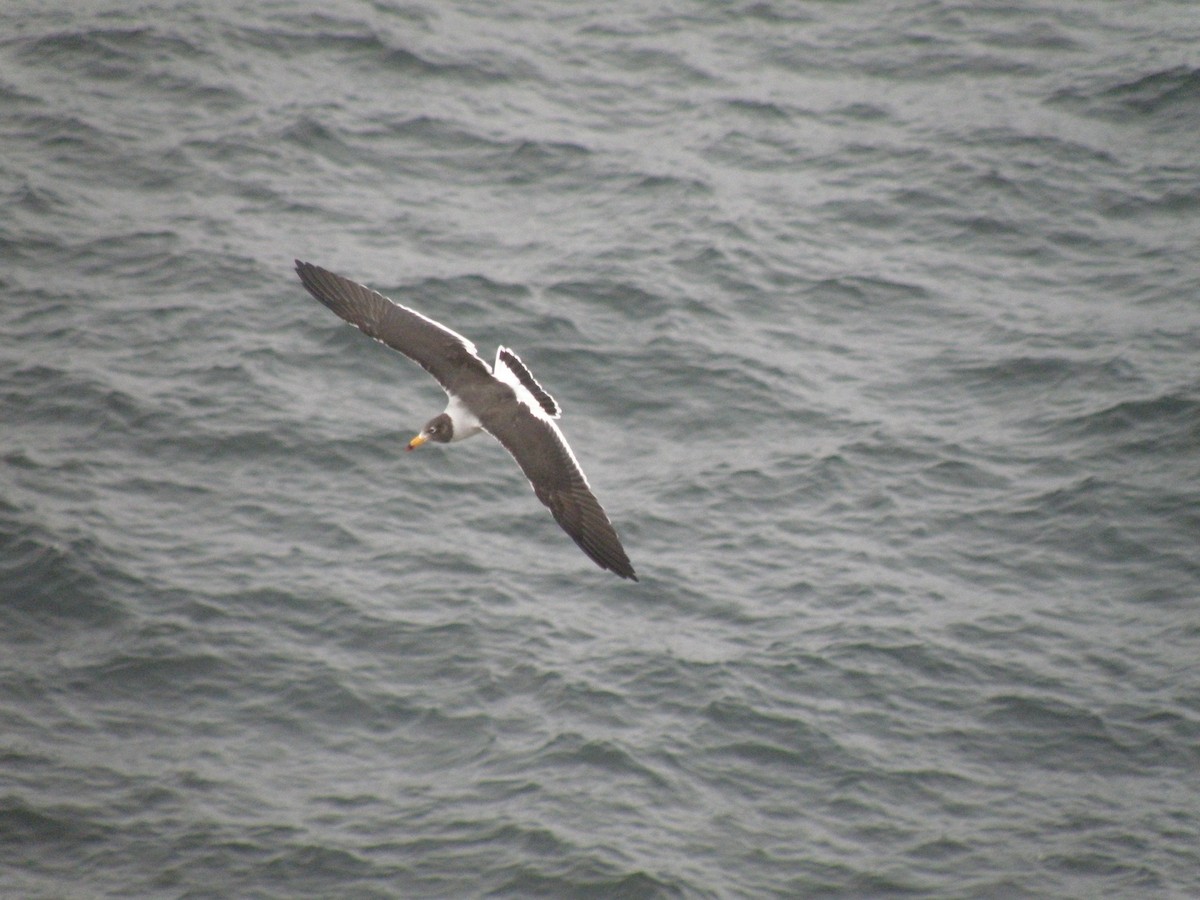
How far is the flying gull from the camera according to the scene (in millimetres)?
12656

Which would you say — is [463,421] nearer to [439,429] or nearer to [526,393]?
[439,429]

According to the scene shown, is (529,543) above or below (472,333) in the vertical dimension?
below

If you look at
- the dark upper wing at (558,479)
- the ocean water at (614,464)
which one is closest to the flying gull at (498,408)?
the dark upper wing at (558,479)

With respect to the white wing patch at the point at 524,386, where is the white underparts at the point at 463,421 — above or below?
below

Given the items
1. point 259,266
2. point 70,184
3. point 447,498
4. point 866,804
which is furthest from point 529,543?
point 70,184

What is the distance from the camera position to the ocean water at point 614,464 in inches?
623

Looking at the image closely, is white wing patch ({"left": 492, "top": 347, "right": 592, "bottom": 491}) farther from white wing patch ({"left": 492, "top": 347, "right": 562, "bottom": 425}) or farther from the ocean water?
the ocean water

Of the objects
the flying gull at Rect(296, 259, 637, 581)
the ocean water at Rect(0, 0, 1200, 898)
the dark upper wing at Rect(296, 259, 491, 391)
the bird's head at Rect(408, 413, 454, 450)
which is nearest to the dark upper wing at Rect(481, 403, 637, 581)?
the flying gull at Rect(296, 259, 637, 581)

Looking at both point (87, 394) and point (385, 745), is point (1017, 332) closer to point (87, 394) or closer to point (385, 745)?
point (385, 745)

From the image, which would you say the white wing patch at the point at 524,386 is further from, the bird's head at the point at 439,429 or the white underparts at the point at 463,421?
the bird's head at the point at 439,429

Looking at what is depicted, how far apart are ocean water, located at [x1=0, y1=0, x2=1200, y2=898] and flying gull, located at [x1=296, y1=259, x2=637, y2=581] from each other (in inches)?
162

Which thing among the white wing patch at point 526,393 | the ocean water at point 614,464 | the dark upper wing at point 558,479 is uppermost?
the white wing patch at point 526,393

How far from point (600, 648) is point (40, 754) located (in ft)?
18.3

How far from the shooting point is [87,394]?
2003 cm
